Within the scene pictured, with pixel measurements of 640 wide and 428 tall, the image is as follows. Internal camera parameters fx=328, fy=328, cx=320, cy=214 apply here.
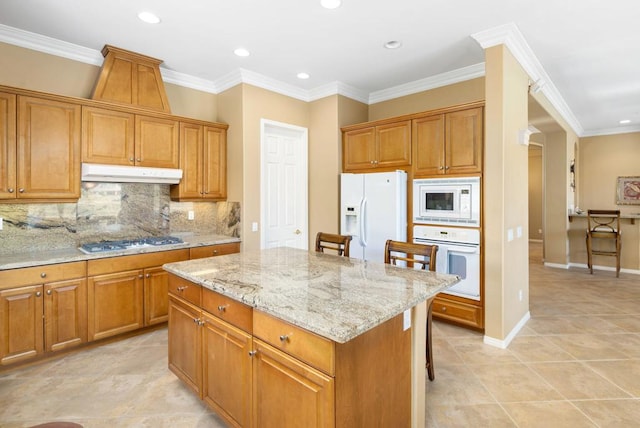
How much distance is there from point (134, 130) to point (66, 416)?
2561 millimetres

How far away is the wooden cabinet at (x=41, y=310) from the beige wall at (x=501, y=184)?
372 cm

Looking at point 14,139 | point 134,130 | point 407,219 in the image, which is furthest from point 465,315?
point 14,139

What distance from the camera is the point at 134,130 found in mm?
3426

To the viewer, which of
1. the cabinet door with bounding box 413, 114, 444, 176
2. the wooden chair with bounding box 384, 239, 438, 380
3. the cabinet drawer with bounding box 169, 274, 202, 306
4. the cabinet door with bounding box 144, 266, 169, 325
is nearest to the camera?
the cabinet drawer with bounding box 169, 274, 202, 306

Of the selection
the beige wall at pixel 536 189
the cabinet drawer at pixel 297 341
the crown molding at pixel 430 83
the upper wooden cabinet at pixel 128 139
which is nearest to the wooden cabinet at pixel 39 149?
the upper wooden cabinet at pixel 128 139

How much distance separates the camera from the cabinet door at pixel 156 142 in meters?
3.47

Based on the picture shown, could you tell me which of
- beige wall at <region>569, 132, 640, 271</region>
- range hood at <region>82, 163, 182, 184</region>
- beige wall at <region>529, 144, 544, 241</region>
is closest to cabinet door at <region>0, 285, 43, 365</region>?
range hood at <region>82, 163, 182, 184</region>

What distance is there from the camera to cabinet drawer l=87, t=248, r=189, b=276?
298cm

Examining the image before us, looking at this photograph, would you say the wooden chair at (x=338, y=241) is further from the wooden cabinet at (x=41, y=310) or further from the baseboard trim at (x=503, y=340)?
the wooden cabinet at (x=41, y=310)

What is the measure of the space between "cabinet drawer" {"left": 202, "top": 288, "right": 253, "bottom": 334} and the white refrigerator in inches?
93.3

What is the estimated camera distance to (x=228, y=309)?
180cm

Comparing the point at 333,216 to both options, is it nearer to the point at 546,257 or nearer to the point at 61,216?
the point at 61,216

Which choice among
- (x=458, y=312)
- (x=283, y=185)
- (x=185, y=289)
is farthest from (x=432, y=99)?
(x=185, y=289)

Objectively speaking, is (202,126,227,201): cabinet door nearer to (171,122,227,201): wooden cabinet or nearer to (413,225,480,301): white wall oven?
(171,122,227,201): wooden cabinet
